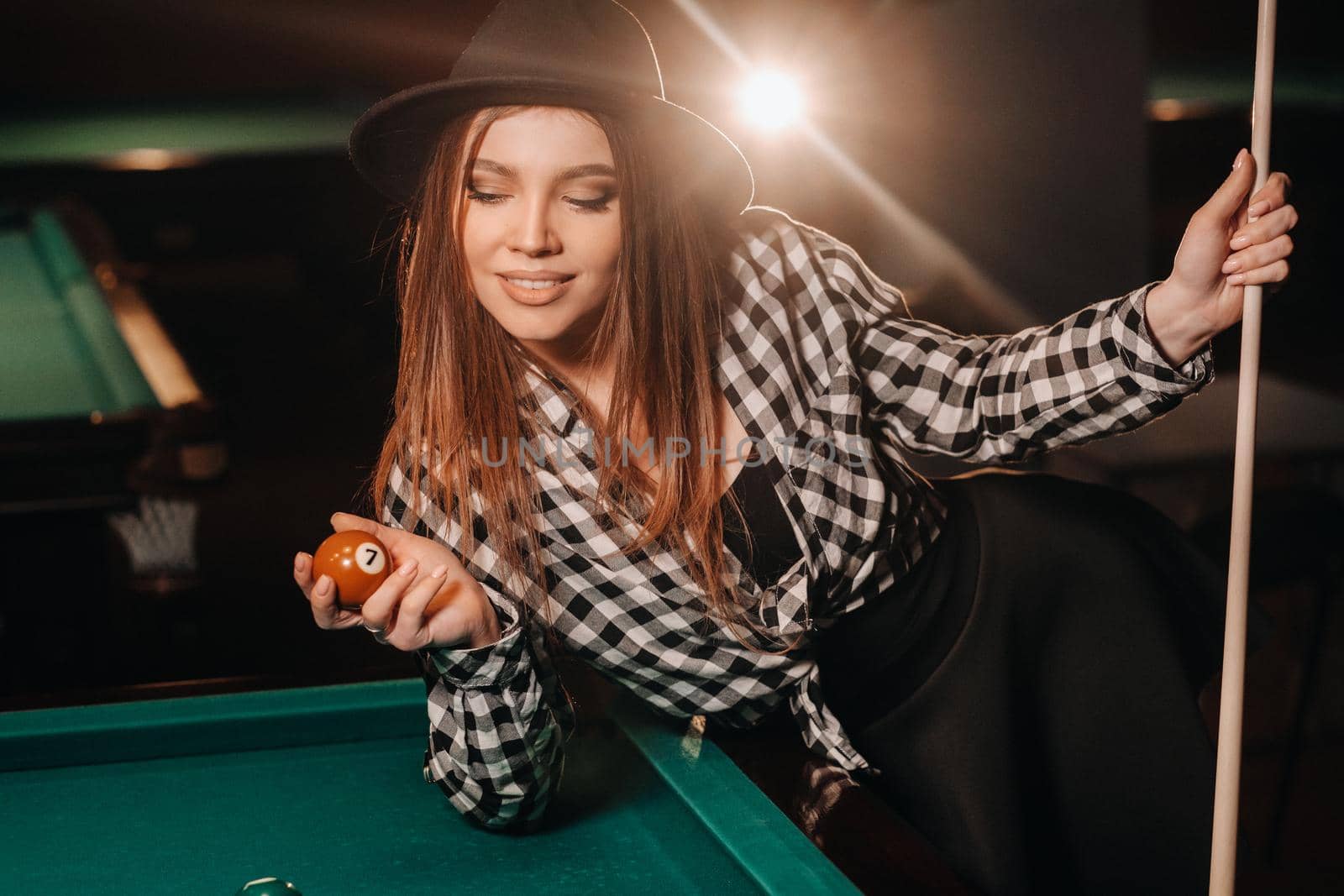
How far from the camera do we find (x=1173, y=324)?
1195 millimetres

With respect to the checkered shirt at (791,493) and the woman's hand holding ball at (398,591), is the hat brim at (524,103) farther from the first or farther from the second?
the woman's hand holding ball at (398,591)

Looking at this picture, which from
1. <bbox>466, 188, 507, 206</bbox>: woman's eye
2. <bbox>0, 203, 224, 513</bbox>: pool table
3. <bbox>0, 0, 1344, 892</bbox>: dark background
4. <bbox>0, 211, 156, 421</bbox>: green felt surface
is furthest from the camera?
<bbox>0, 0, 1344, 892</bbox>: dark background

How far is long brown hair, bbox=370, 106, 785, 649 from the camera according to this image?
1.32 m

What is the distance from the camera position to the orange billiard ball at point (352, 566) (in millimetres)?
1089

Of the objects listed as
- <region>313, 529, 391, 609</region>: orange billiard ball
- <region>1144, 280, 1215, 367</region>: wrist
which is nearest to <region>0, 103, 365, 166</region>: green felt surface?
<region>313, 529, 391, 609</region>: orange billiard ball

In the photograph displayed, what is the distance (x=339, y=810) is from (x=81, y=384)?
6.07 ft

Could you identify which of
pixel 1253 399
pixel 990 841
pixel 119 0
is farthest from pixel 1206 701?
pixel 119 0

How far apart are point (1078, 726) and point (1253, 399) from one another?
55 cm

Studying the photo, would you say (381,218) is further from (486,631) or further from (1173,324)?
(1173,324)

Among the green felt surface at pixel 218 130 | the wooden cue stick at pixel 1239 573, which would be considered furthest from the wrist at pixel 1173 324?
the green felt surface at pixel 218 130

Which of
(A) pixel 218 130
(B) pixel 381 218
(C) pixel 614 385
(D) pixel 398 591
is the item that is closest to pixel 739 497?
(C) pixel 614 385

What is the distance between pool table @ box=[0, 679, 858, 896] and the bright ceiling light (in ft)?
6.14

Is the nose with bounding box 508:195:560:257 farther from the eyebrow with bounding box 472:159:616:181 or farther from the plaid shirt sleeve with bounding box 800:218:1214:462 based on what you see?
the plaid shirt sleeve with bounding box 800:218:1214:462

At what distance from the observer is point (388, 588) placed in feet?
3.61
